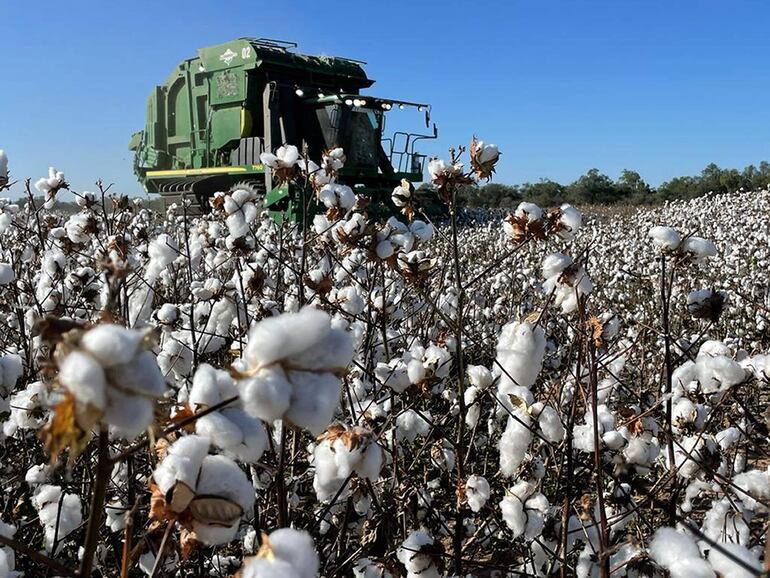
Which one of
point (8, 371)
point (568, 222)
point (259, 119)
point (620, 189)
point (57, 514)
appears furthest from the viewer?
point (620, 189)

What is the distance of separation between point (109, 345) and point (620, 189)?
94.9 ft

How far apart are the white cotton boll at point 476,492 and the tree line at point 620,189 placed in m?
20.6

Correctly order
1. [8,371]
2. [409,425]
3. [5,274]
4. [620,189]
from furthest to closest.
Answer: [620,189] < [5,274] < [409,425] < [8,371]

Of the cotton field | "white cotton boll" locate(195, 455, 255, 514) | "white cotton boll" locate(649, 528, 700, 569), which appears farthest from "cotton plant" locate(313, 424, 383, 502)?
"white cotton boll" locate(649, 528, 700, 569)

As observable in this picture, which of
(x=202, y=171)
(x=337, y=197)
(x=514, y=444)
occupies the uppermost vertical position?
(x=202, y=171)

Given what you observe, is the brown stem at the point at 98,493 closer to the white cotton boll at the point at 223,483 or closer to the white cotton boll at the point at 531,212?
the white cotton boll at the point at 223,483

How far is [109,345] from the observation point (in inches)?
27.1

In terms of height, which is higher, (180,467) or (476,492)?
(180,467)

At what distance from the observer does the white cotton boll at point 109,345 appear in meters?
0.69

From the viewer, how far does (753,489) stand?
175 cm

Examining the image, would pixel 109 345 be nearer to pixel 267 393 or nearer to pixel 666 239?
pixel 267 393

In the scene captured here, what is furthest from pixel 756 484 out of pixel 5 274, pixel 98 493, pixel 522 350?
pixel 5 274

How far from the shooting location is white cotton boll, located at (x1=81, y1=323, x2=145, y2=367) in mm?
689

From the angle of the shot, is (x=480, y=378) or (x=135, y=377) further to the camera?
(x=480, y=378)
